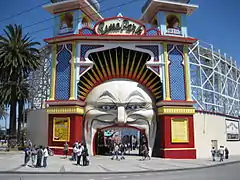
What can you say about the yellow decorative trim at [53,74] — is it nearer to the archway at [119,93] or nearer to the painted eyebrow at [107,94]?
the archway at [119,93]

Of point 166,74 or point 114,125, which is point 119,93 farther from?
point 166,74

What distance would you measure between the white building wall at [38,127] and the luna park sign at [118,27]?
10.3m

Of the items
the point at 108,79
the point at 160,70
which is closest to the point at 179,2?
the point at 160,70

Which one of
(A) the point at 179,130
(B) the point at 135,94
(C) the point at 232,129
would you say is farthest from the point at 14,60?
(C) the point at 232,129

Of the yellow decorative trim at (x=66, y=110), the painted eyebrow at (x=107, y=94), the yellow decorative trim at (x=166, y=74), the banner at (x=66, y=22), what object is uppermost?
the banner at (x=66, y=22)

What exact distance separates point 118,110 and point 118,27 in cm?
812

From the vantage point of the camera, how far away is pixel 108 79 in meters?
27.3

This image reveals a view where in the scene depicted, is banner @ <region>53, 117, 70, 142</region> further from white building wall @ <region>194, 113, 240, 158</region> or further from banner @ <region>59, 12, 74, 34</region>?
white building wall @ <region>194, 113, 240, 158</region>

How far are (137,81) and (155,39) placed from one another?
4367 millimetres

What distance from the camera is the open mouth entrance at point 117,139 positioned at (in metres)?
27.9

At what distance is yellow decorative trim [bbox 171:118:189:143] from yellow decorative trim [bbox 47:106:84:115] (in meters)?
8.60

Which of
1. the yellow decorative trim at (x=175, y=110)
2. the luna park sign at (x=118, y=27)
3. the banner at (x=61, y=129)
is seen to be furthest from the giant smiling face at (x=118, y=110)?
the luna park sign at (x=118, y=27)

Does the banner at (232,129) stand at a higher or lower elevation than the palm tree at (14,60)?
lower

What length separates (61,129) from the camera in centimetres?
2592
